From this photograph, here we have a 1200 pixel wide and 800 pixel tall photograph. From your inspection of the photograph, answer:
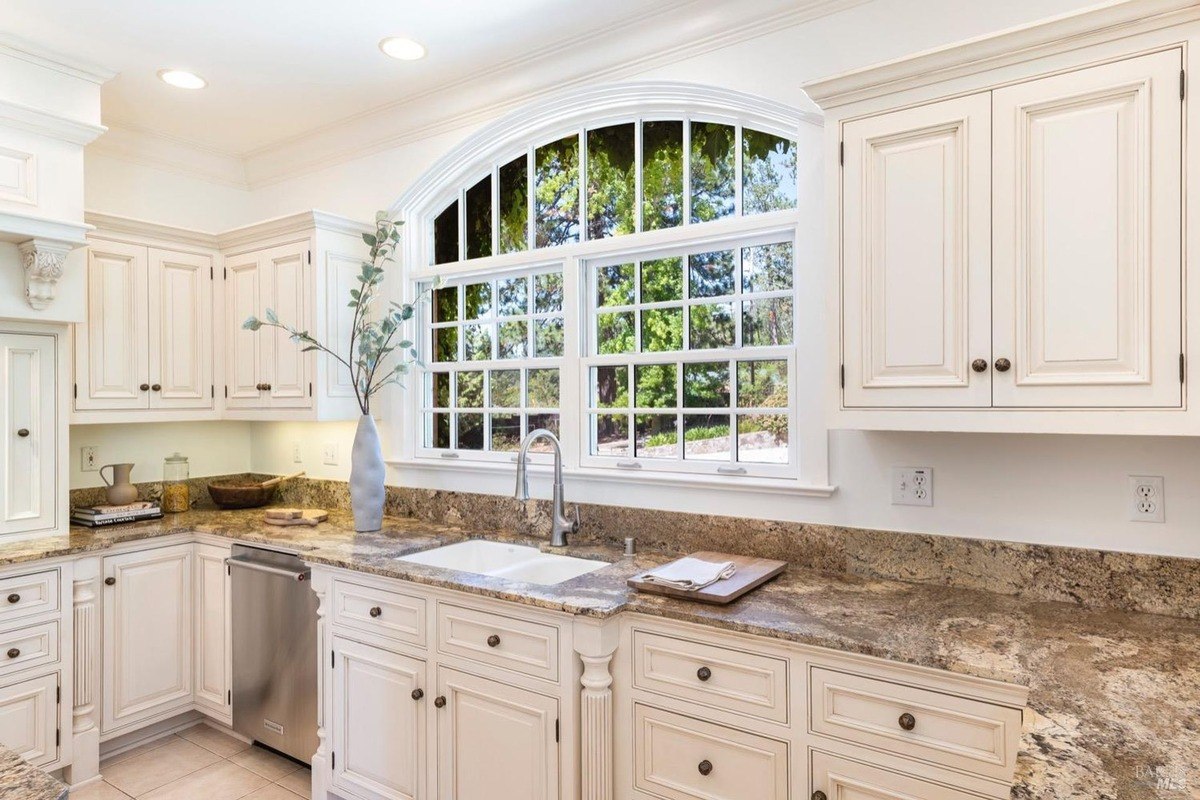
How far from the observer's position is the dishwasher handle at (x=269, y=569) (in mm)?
2727

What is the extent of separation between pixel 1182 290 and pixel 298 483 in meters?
3.70

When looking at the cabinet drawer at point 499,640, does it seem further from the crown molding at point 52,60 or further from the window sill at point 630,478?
the crown molding at point 52,60

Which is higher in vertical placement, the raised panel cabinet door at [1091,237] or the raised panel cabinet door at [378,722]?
the raised panel cabinet door at [1091,237]

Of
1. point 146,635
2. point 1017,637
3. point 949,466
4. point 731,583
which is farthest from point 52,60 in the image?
point 1017,637

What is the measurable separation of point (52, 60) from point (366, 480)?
206 centimetres

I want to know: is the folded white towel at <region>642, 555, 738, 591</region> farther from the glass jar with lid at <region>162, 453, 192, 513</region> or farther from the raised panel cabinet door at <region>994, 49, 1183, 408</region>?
the glass jar with lid at <region>162, 453, 192, 513</region>

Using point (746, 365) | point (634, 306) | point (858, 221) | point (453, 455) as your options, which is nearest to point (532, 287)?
point (634, 306)

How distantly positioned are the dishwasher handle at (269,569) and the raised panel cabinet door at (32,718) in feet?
2.35

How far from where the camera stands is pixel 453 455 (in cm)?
325

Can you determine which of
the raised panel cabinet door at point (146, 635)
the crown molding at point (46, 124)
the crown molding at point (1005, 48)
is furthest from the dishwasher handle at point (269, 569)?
the crown molding at point (1005, 48)

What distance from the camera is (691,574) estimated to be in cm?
201

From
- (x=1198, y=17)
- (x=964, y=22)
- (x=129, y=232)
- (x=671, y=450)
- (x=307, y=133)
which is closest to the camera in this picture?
(x=1198, y=17)

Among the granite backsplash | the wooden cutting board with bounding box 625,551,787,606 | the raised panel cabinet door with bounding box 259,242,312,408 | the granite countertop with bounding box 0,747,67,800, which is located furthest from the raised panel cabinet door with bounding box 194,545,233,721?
the granite countertop with bounding box 0,747,67,800

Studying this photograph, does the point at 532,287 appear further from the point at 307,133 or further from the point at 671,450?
the point at 307,133
